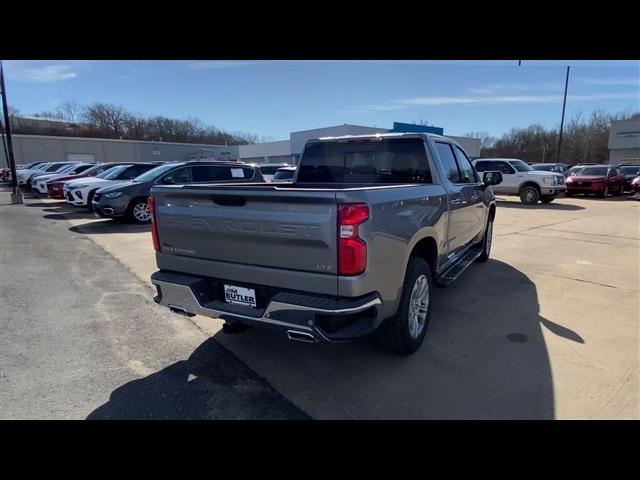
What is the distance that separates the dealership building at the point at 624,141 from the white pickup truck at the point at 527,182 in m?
42.8

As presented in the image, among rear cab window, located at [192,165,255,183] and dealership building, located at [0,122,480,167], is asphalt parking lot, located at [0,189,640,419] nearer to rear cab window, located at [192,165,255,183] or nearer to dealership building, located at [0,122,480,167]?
rear cab window, located at [192,165,255,183]

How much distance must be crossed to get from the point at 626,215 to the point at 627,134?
47.9 m

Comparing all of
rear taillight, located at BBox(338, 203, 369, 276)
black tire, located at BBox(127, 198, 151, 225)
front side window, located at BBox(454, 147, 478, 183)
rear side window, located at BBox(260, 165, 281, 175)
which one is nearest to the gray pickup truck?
rear taillight, located at BBox(338, 203, 369, 276)

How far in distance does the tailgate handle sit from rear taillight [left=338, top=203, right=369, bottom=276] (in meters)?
0.80

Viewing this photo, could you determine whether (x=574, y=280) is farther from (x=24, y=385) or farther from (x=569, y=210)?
(x=569, y=210)

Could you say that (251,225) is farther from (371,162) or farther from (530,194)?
(530,194)

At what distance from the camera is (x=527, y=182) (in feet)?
54.6

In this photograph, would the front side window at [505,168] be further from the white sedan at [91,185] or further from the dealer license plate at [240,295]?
the dealer license plate at [240,295]

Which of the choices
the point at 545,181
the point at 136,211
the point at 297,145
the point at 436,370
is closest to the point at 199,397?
the point at 436,370

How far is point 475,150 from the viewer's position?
56.0 meters

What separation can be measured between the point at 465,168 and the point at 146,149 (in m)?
68.0

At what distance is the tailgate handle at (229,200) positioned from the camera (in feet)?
9.10
